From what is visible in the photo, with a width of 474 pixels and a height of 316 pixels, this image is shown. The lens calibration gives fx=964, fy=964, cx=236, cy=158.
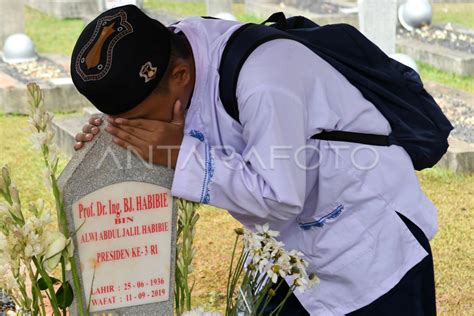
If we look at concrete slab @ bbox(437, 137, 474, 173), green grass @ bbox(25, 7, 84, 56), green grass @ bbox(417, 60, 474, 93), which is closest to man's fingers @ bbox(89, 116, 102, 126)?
concrete slab @ bbox(437, 137, 474, 173)

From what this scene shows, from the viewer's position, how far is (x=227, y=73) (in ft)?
6.66

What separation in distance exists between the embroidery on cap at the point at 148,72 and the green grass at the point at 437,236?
165 centimetres

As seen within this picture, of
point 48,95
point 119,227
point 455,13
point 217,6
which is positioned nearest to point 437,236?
point 119,227

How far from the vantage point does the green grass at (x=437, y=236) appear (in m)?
4.23

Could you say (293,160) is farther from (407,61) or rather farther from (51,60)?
(51,60)

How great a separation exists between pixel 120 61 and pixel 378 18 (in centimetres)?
524

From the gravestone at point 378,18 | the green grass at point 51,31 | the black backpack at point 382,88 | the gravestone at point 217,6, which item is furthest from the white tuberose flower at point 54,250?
the gravestone at point 217,6

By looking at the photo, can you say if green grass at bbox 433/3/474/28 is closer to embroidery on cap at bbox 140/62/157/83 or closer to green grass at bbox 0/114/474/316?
green grass at bbox 0/114/474/316

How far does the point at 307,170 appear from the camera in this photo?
2.14 meters

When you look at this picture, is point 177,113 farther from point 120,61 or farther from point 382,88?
point 382,88

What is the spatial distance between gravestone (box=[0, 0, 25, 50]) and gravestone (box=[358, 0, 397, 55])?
146 inches

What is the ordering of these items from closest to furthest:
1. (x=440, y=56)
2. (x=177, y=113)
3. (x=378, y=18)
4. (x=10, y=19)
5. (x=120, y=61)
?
(x=120, y=61), (x=177, y=113), (x=378, y=18), (x=440, y=56), (x=10, y=19)

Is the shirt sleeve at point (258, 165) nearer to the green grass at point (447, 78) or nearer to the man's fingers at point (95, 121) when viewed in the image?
the man's fingers at point (95, 121)

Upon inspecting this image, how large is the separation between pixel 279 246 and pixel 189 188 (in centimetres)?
22
